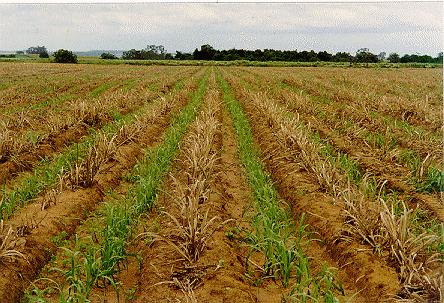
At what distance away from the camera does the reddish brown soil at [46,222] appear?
369cm

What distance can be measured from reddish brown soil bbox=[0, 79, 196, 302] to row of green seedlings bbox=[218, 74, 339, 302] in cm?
181

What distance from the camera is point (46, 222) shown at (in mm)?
4633

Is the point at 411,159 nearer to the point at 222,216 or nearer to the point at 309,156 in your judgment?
the point at 309,156

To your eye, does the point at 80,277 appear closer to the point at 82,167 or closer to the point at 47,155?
the point at 82,167

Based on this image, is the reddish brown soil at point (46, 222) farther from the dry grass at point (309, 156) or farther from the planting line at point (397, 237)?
the planting line at point (397, 237)

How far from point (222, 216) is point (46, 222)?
1.79 meters

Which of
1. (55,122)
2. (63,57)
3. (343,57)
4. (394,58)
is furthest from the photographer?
(394,58)

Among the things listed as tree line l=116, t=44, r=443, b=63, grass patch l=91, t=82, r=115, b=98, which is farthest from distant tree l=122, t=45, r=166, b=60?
grass patch l=91, t=82, r=115, b=98

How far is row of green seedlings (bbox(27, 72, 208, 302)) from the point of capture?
139 inches

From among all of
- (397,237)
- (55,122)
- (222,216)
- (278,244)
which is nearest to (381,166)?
(222,216)

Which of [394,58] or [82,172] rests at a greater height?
[82,172]

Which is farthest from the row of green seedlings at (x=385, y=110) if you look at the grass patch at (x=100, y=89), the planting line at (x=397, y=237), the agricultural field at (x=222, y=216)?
the grass patch at (x=100, y=89)

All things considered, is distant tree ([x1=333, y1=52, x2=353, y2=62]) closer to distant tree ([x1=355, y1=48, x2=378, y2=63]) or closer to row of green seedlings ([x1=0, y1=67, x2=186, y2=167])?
distant tree ([x1=355, y1=48, x2=378, y2=63])

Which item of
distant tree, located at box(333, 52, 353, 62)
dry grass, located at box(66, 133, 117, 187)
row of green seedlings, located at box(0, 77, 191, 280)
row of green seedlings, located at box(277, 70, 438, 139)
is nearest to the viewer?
row of green seedlings, located at box(0, 77, 191, 280)
